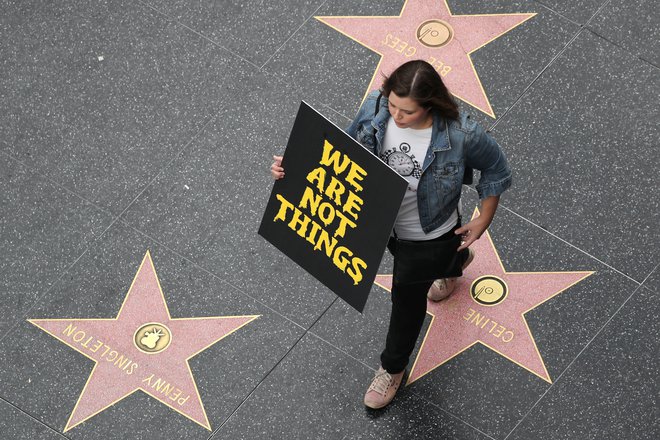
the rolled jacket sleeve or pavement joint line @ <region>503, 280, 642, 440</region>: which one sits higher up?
the rolled jacket sleeve

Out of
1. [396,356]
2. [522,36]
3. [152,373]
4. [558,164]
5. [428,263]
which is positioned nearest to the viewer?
[428,263]

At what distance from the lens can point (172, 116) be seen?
198 inches

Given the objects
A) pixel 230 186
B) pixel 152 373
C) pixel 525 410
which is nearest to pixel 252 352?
pixel 152 373

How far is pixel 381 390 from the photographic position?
420cm

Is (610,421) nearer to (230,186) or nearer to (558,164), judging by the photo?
(558,164)

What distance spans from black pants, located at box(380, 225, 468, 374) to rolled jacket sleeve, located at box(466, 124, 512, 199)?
230 mm

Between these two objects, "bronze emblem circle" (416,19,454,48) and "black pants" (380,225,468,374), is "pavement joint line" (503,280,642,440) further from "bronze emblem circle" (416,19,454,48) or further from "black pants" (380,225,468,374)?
"bronze emblem circle" (416,19,454,48)

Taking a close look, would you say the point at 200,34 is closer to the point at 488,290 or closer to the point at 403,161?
the point at 488,290

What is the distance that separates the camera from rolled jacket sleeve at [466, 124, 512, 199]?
337 cm

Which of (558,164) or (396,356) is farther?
(558,164)

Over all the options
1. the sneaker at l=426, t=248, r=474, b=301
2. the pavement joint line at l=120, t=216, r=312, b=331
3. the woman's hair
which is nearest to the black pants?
the sneaker at l=426, t=248, r=474, b=301

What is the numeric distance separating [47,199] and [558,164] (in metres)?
2.30

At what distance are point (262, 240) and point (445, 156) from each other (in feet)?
4.86

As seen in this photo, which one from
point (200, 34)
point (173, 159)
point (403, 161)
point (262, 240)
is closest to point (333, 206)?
point (403, 161)
